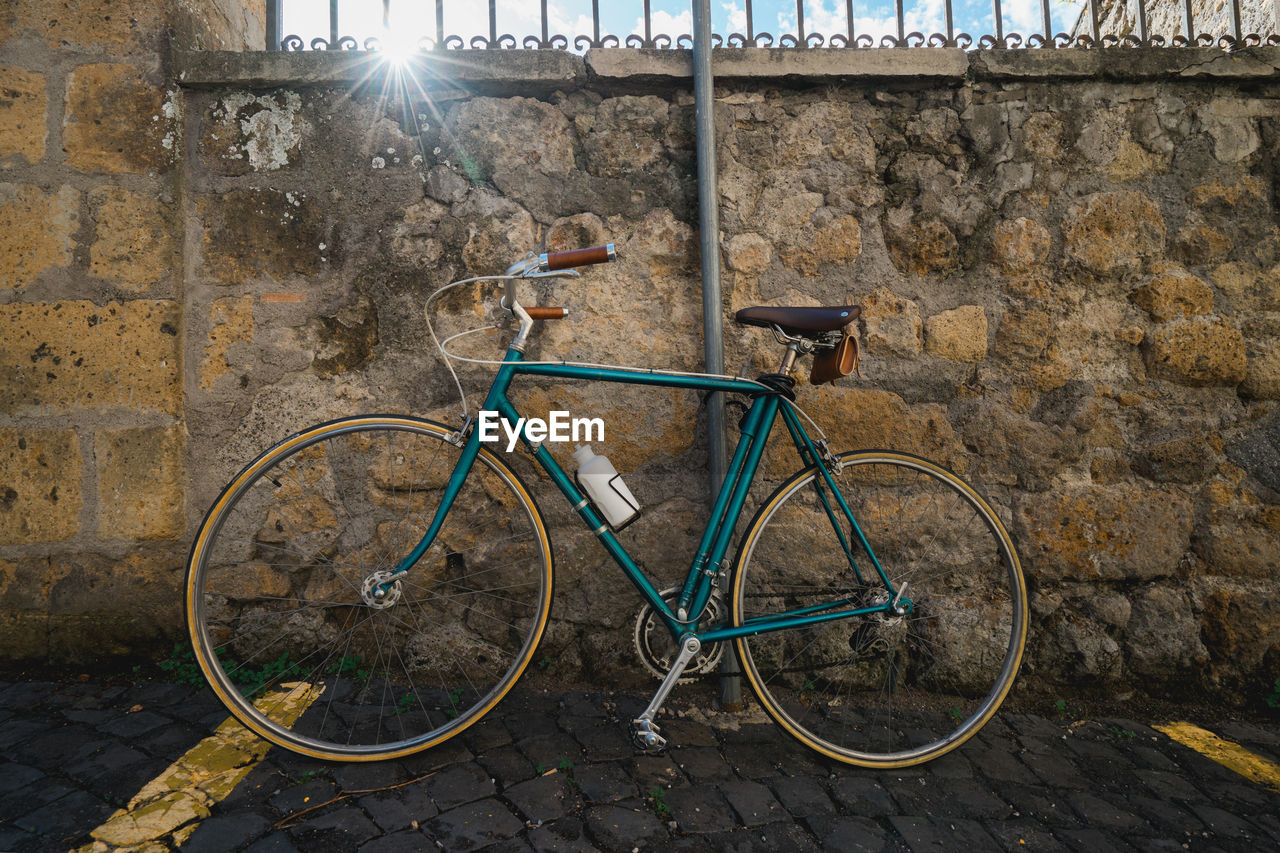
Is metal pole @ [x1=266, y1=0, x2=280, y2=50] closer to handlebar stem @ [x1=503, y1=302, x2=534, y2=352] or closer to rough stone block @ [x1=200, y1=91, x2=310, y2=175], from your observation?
rough stone block @ [x1=200, y1=91, x2=310, y2=175]

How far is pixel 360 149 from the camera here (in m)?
2.39

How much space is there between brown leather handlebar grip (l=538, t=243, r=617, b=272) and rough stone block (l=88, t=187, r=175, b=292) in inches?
56.9

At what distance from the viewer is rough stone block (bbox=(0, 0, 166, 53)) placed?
233 cm

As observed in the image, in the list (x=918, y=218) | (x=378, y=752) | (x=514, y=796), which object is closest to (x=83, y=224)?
(x=378, y=752)

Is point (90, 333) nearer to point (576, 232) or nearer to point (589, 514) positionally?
point (576, 232)

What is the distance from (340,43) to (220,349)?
116cm

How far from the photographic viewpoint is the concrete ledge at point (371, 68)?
7.66 ft

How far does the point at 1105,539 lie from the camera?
2400 millimetres

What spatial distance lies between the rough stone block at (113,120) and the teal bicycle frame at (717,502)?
5.14 feet

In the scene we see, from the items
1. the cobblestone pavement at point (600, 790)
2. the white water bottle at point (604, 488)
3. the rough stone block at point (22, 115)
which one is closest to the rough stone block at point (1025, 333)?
the cobblestone pavement at point (600, 790)

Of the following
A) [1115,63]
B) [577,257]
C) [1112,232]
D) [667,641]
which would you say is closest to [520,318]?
[577,257]

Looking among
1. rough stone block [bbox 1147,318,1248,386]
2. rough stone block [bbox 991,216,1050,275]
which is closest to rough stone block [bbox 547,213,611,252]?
rough stone block [bbox 991,216,1050,275]

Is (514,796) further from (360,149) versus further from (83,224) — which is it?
(83,224)

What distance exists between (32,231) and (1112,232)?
3.78 m
